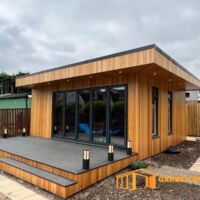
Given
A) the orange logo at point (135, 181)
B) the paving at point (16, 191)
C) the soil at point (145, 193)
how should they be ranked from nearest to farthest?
1. the soil at point (145, 193)
2. the paving at point (16, 191)
3. the orange logo at point (135, 181)

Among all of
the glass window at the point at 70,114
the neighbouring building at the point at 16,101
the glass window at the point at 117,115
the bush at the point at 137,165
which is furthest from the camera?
the neighbouring building at the point at 16,101

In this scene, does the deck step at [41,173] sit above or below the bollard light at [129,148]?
below

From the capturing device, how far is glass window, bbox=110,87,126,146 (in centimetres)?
610

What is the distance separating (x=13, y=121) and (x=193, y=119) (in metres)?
10.1

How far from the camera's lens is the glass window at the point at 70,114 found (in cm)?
762

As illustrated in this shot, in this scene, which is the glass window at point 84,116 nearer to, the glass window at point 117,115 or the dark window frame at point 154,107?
the glass window at point 117,115

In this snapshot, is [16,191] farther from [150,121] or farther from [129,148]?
[150,121]

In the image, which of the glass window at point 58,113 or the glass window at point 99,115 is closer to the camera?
the glass window at point 99,115

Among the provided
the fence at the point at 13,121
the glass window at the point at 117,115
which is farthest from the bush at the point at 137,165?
the fence at the point at 13,121

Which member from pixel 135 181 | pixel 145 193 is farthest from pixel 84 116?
pixel 145 193

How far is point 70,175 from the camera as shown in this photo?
3898mm

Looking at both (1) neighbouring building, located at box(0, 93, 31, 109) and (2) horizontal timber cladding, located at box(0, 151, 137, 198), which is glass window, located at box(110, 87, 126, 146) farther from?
(1) neighbouring building, located at box(0, 93, 31, 109)

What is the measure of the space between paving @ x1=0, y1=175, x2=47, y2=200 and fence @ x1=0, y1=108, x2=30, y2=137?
202 inches

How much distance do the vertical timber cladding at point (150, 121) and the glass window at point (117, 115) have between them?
1.85 feet
